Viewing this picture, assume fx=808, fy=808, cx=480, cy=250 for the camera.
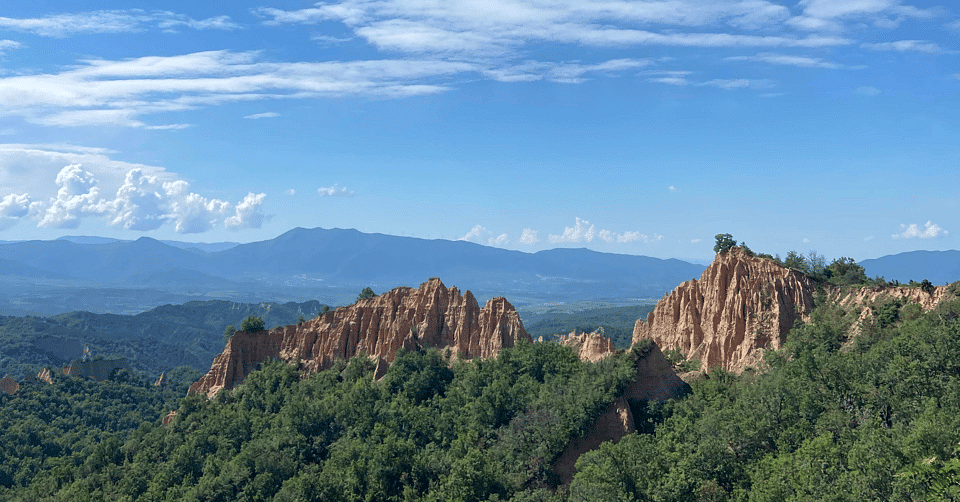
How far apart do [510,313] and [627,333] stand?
12062 cm

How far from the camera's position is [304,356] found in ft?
293

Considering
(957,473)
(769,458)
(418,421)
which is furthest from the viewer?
(418,421)

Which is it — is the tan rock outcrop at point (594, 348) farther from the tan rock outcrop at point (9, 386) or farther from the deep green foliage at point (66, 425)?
the tan rock outcrop at point (9, 386)

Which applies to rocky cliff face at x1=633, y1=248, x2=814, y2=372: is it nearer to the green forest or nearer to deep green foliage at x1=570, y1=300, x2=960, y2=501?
the green forest

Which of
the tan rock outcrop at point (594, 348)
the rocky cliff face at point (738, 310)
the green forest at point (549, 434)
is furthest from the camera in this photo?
the tan rock outcrop at point (594, 348)

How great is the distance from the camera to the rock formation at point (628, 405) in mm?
65000

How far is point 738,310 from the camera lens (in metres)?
74.1

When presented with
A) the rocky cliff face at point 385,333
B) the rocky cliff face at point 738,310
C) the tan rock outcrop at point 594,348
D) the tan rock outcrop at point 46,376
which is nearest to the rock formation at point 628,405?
the tan rock outcrop at point 594,348

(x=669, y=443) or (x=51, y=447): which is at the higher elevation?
(x=669, y=443)

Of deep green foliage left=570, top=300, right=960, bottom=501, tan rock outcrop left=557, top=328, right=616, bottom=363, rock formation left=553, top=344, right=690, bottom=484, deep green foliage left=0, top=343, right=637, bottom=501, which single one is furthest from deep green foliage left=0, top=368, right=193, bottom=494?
deep green foliage left=570, top=300, right=960, bottom=501

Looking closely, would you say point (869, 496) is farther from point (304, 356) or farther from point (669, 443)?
point (304, 356)

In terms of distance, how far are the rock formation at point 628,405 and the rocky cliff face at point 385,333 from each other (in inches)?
622

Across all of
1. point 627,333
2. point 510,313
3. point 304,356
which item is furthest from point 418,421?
point 627,333

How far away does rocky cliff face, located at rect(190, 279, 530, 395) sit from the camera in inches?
3273
